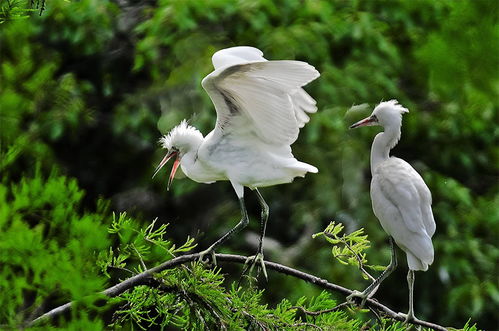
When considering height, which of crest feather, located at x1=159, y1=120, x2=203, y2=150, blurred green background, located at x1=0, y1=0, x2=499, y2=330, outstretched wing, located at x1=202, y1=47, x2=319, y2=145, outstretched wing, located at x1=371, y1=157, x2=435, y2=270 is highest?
outstretched wing, located at x1=202, y1=47, x2=319, y2=145

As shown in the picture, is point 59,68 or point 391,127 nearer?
point 391,127

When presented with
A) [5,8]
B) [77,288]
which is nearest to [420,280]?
[5,8]

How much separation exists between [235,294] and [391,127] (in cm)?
53

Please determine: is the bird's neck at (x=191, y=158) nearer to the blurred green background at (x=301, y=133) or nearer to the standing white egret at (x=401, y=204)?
the standing white egret at (x=401, y=204)

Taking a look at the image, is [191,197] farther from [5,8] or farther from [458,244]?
[5,8]

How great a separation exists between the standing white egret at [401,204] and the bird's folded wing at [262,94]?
0.23m

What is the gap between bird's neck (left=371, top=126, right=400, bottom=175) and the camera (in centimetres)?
178

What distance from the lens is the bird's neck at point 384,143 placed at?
1.78 meters

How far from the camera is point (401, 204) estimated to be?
1695mm

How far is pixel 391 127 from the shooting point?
5.83ft

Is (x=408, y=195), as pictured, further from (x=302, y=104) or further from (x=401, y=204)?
(x=302, y=104)

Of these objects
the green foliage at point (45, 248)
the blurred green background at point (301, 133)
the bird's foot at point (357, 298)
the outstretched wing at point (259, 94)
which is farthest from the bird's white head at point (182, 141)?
the green foliage at point (45, 248)

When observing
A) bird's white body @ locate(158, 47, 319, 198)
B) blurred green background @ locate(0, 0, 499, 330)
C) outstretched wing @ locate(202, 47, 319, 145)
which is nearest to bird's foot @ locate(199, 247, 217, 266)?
bird's white body @ locate(158, 47, 319, 198)

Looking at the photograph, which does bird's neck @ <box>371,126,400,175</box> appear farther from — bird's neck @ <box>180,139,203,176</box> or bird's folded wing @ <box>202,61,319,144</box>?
bird's neck @ <box>180,139,203,176</box>
